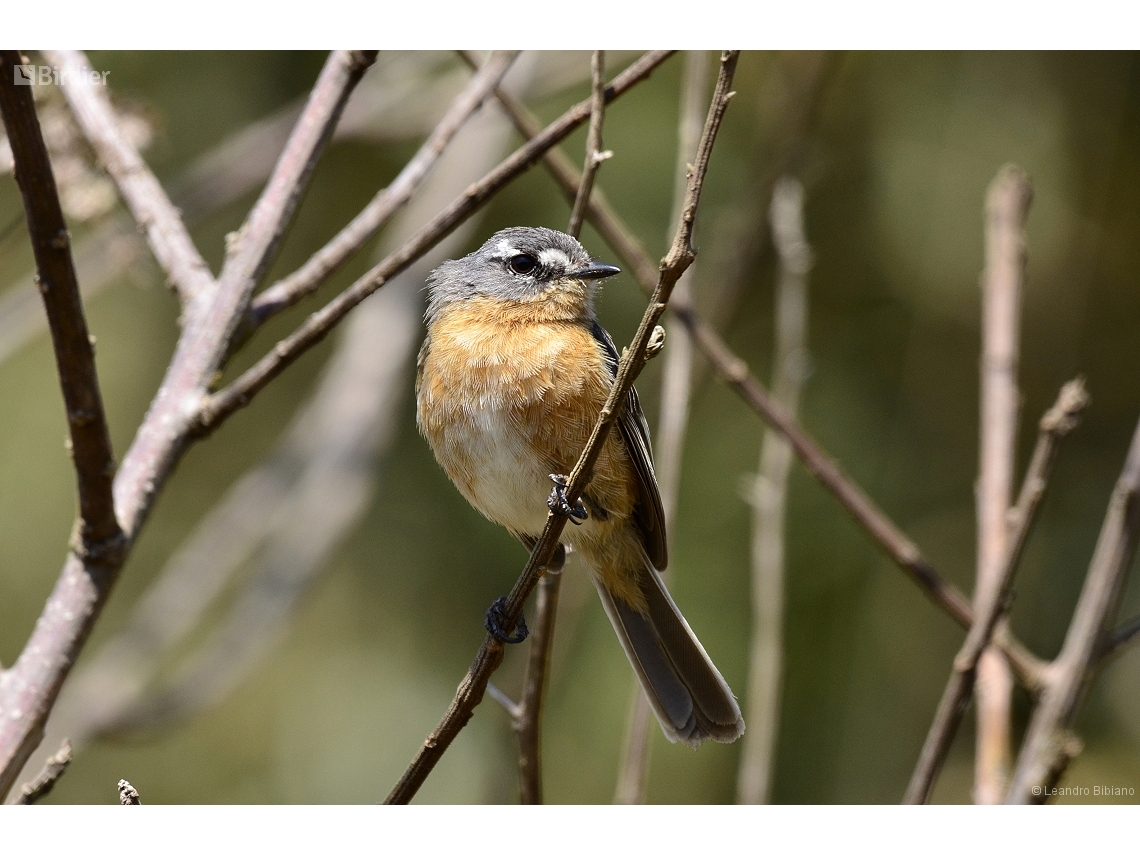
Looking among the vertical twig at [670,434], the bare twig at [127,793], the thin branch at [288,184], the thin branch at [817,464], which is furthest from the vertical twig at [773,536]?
the bare twig at [127,793]

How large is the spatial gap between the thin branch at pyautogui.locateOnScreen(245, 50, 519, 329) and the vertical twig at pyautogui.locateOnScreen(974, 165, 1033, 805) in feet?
4.62

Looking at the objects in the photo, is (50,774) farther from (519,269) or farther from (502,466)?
(519,269)

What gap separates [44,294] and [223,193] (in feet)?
7.57

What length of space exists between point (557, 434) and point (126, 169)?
128cm

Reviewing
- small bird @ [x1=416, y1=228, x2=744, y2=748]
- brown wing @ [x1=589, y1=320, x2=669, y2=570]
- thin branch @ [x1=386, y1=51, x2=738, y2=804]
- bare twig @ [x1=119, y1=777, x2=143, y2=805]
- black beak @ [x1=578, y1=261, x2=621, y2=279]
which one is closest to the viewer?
thin branch @ [x1=386, y1=51, x2=738, y2=804]

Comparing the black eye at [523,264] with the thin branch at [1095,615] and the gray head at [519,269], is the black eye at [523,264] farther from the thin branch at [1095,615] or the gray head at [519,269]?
the thin branch at [1095,615]

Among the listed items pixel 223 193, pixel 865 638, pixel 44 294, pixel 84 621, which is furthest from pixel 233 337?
pixel 865 638

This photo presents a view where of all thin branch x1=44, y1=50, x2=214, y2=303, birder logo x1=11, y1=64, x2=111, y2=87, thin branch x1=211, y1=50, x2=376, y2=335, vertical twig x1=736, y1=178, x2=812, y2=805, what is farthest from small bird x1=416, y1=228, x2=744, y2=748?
birder logo x1=11, y1=64, x2=111, y2=87

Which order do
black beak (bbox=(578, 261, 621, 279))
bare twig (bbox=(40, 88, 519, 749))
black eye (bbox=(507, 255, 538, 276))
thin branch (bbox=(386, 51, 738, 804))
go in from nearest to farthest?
1. thin branch (bbox=(386, 51, 738, 804))
2. black beak (bbox=(578, 261, 621, 279))
3. black eye (bbox=(507, 255, 538, 276))
4. bare twig (bbox=(40, 88, 519, 749))

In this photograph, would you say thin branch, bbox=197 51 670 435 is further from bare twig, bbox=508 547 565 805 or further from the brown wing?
bare twig, bbox=508 547 565 805

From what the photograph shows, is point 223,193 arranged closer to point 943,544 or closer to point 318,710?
point 318,710

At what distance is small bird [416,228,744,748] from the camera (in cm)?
280

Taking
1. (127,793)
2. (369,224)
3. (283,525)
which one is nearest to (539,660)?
(127,793)

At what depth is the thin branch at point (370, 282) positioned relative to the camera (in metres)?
2.42
